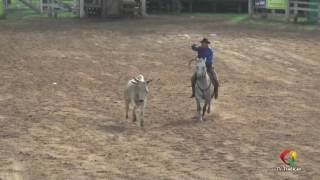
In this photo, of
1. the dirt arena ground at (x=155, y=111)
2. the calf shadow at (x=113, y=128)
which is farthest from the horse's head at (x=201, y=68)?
the calf shadow at (x=113, y=128)

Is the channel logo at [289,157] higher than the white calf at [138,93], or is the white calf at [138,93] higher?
the white calf at [138,93]

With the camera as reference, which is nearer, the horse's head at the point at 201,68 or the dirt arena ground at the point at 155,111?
the dirt arena ground at the point at 155,111

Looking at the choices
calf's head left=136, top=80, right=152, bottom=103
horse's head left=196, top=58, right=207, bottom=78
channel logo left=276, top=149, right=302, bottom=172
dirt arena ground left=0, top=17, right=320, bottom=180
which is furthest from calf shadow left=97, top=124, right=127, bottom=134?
channel logo left=276, top=149, right=302, bottom=172

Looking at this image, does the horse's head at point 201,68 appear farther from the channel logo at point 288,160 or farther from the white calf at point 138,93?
the channel logo at point 288,160

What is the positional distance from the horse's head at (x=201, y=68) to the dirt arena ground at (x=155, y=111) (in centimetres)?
92

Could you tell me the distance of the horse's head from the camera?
474 inches

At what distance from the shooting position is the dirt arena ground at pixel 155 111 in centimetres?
924

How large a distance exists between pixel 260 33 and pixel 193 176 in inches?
824

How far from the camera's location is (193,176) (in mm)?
8680

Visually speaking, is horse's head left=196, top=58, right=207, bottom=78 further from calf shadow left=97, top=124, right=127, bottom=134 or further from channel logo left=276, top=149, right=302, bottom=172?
channel logo left=276, top=149, right=302, bottom=172

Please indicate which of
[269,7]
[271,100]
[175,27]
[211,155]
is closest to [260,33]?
[175,27]

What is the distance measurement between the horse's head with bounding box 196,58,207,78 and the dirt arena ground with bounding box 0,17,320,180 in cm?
92

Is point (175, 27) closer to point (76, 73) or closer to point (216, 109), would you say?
point (76, 73)

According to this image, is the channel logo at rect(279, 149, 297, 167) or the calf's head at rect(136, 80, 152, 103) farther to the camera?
the calf's head at rect(136, 80, 152, 103)
